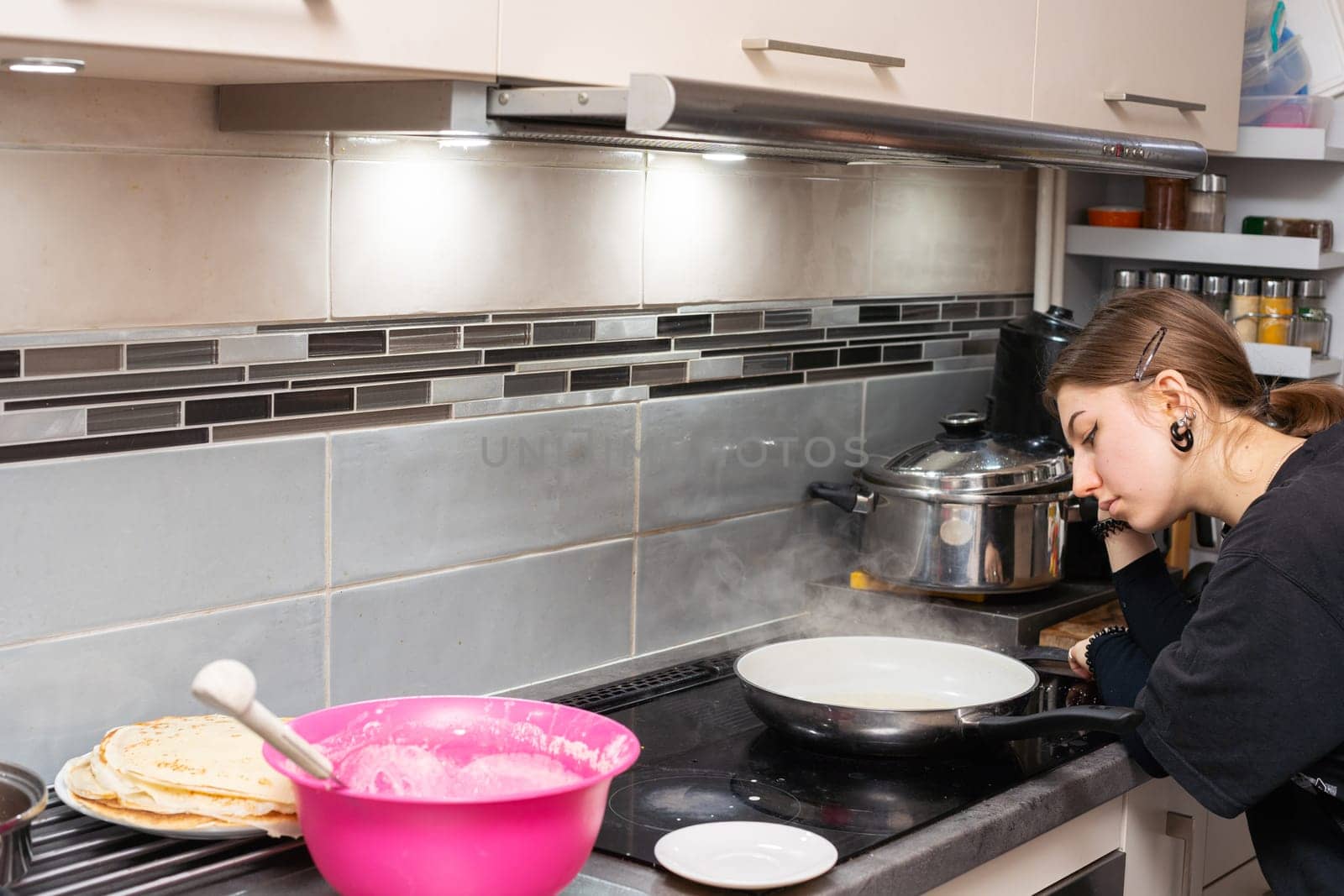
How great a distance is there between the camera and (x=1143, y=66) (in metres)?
1.95

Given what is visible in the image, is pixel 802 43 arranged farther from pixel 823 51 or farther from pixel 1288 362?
pixel 1288 362

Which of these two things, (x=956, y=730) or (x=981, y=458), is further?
(x=981, y=458)

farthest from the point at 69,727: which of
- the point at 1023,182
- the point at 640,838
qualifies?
the point at 1023,182

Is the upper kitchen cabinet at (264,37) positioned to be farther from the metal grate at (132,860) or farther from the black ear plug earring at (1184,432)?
the black ear plug earring at (1184,432)

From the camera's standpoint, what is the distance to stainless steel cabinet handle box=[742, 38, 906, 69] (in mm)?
1336

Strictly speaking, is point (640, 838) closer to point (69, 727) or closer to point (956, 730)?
point (956, 730)

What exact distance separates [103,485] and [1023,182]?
66.7 inches

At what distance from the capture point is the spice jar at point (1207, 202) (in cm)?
248

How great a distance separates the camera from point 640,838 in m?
1.29

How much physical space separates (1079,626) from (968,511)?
259 mm

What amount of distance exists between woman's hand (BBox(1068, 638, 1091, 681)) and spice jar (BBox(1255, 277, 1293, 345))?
35.5 inches

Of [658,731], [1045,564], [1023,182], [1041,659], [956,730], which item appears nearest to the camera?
[956,730]

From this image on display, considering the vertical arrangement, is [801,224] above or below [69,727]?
above

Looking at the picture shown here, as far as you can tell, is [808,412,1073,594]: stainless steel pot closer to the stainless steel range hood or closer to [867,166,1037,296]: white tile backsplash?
[867,166,1037,296]: white tile backsplash
